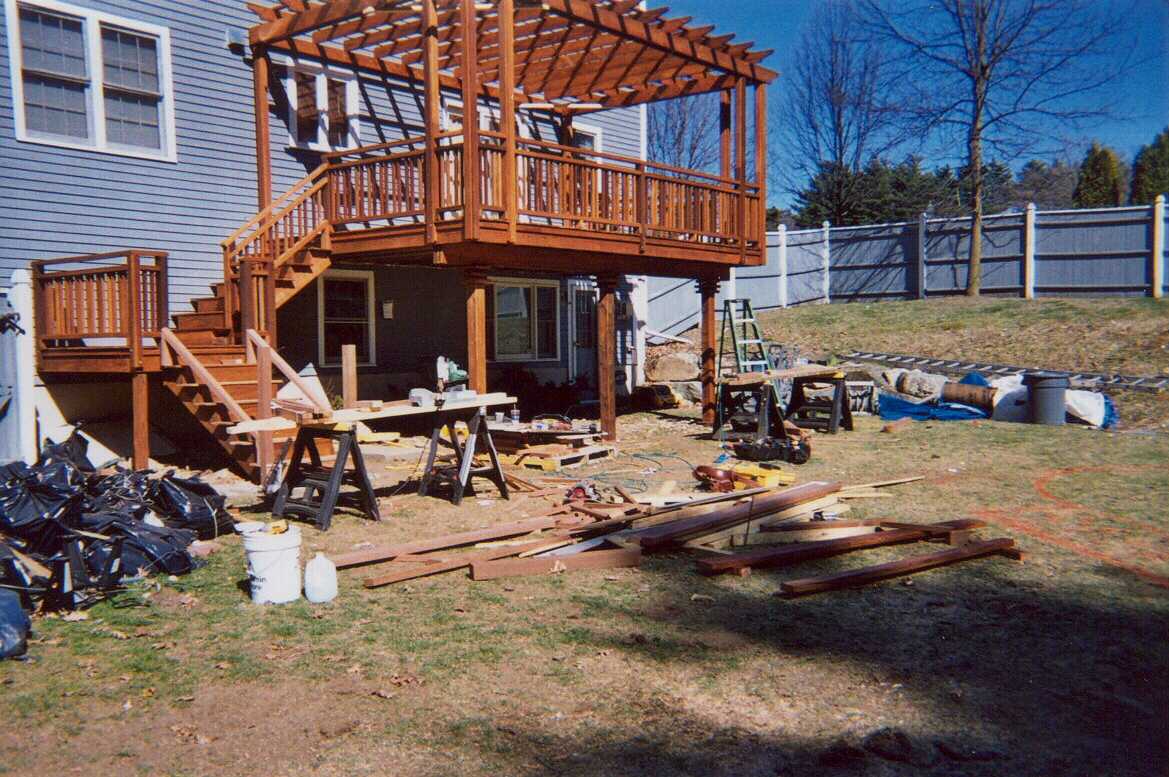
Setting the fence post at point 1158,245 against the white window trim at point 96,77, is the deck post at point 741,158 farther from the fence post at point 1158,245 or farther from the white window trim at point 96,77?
the fence post at point 1158,245

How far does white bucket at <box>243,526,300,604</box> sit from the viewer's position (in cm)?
546

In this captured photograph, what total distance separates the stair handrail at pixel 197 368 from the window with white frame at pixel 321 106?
418cm

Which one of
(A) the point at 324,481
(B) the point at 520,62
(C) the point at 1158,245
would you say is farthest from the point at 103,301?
(C) the point at 1158,245

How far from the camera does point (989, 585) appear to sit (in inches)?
235

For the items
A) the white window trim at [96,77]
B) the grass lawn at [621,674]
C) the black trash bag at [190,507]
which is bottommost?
the grass lawn at [621,674]

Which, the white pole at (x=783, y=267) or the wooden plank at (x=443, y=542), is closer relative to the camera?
the wooden plank at (x=443, y=542)

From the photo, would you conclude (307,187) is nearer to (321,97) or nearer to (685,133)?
(321,97)

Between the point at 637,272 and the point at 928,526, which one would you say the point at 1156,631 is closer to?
the point at 928,526

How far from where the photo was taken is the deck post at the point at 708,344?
14.4 m

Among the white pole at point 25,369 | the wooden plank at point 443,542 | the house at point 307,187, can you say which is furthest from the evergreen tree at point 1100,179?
the white pole at point 25,369

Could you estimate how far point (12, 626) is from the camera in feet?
15.4

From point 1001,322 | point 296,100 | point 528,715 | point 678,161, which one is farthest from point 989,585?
point 678,161

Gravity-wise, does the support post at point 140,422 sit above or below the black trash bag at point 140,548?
above

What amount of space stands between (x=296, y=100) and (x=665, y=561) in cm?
936
